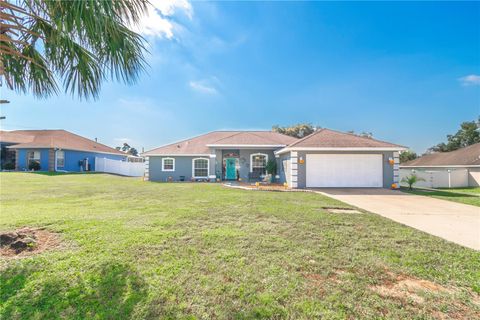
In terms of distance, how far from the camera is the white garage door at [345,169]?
1324 centimetres

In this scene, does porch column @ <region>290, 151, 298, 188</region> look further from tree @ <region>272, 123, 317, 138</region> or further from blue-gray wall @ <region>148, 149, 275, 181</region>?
tree @ <region>272, 123, 317, 138</region>

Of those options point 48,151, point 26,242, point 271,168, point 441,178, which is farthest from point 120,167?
point 441,178

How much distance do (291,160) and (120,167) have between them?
71.0 ft

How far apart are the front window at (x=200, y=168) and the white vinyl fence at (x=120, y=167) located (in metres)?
11.1

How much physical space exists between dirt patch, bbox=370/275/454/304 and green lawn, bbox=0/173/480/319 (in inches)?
1.0

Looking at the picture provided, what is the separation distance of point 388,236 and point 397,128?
21.9m

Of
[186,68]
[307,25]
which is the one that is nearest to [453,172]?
[307,25]

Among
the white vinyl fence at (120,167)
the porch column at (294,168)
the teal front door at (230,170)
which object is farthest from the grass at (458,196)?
the white vinyl fence at (120,167)

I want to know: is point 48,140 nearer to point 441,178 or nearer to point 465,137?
point 441,178

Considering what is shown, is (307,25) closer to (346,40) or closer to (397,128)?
(346,40)

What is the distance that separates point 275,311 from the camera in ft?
7.29

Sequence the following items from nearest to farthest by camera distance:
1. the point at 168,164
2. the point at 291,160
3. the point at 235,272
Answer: the point at 235,272 < the point at 291,160 < the point at 168,164

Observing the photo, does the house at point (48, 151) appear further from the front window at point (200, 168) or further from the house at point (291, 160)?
the front window at point (200, 168)

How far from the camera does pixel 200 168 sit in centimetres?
1861
